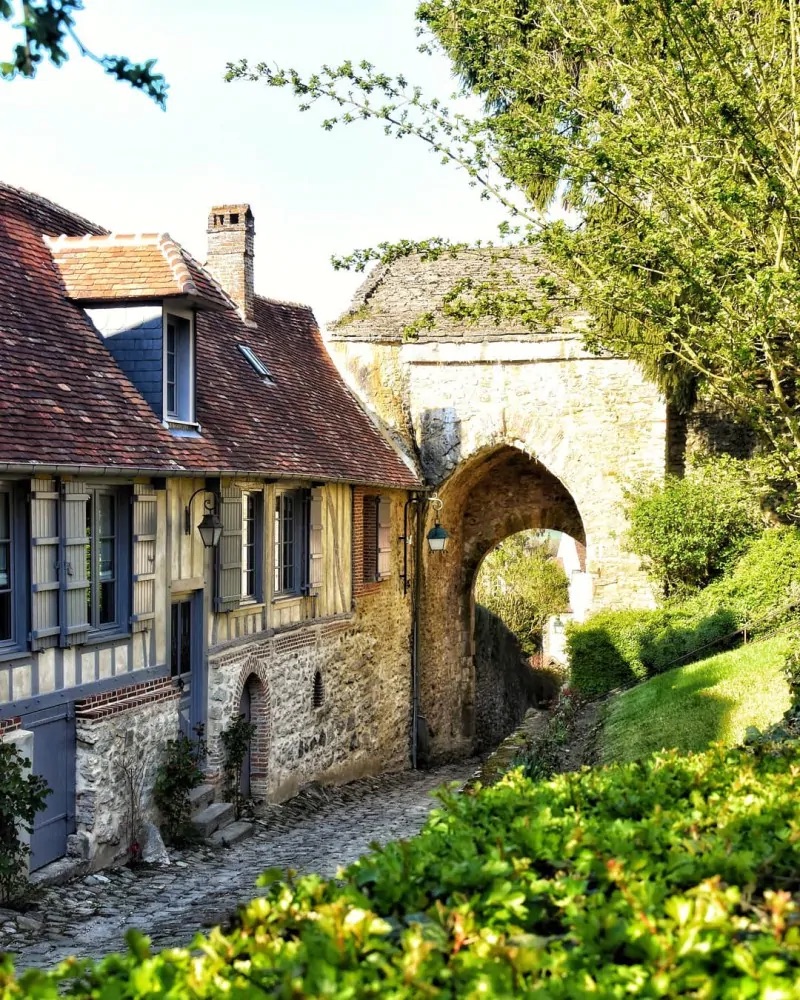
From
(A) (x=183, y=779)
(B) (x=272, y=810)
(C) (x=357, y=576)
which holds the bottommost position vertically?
(B) (x=272, y=810)

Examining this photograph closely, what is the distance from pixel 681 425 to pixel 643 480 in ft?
4.35

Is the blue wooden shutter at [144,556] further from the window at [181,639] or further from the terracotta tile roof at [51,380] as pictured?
the window at [181,639]

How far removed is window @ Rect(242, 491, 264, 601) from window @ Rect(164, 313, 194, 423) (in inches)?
71.3

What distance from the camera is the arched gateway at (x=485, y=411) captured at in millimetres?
18125

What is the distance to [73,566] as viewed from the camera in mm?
9172

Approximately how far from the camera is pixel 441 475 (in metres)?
19.0

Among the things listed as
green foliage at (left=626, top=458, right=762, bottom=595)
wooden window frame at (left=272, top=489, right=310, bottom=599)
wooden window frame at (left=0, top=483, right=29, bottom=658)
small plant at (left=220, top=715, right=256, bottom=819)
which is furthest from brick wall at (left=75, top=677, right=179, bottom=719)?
green foliage at (left=626, top=458, right=762, bottom=595)

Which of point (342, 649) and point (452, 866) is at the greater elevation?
point (452, 866)

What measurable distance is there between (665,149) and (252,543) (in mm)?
6819

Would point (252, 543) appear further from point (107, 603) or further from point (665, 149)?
point (665, 149)

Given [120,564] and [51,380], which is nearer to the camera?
[51,380]

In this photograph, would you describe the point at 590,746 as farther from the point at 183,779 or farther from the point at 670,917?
the point at 670,917

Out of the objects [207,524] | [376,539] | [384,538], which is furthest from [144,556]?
[384,538]

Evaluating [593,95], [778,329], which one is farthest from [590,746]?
[593,95]
